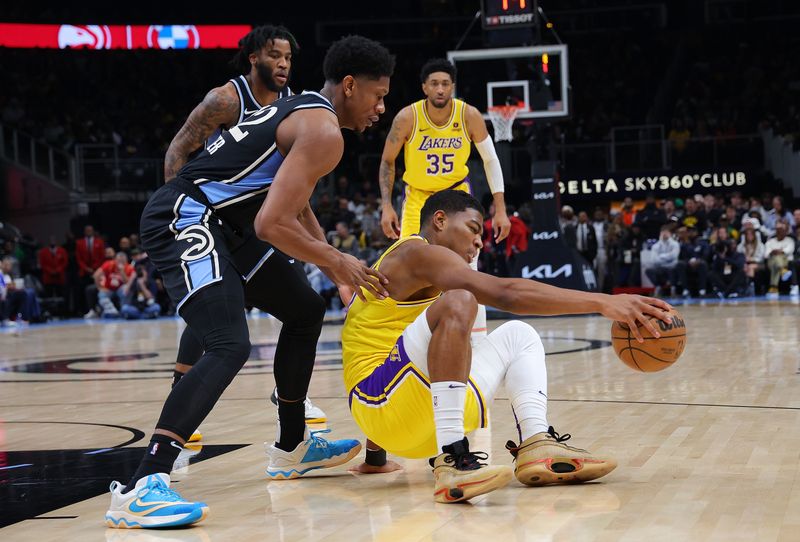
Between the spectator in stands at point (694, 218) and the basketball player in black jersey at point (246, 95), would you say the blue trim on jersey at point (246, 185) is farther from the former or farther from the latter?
the spectator in stands at point (694, 218)

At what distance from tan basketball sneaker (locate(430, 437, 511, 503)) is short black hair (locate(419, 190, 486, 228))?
895 millimetres

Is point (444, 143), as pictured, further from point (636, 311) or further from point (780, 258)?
→ point (780, 258)

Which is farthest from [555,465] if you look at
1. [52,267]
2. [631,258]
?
[52,267]

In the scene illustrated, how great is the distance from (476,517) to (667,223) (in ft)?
48.7

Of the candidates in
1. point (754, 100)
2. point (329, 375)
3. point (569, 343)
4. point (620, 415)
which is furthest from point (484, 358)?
point (754, 100)

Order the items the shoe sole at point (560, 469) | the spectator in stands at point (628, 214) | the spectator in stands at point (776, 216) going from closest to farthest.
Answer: the shoe sole at point (560, 469)
the spectator in stands at point (776, 216)
the spectator in stands at point (628, 214)

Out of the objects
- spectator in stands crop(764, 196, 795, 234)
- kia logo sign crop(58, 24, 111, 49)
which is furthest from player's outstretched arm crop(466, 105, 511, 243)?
kia logo sign crop(58, 24, 111, 49)

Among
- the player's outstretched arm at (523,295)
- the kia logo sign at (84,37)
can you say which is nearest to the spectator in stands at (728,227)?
the player's outstretched arm at (523,295)

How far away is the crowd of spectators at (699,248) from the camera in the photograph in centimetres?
1697

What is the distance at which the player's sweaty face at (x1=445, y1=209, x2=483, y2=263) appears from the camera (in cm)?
395

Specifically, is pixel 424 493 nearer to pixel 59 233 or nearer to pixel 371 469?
pixel 371 469

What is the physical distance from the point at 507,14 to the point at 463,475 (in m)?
12.1

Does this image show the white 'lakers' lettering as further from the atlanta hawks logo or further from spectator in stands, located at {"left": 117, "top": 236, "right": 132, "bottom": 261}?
spectator in stands, located at {"left": 117, "top": 236, "right": 132, "bottom": 261}

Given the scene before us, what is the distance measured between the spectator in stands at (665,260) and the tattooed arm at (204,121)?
1296 cm
